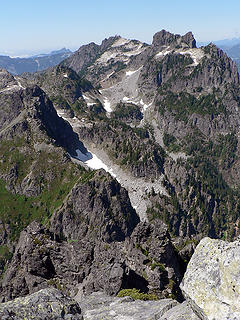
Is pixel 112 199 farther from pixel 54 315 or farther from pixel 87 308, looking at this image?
pixel 54 315

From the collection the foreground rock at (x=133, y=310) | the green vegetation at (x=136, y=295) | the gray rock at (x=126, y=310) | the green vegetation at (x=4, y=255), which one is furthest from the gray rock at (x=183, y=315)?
the green vegetation at (x=4, y=255)

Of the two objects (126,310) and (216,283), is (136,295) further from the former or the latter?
(216,283)

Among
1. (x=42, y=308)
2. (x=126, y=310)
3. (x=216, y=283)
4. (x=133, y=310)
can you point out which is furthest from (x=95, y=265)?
(x=216, y=283)

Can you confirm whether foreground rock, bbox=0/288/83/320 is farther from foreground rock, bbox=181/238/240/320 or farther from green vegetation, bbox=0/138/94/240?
green vegetation, bbox=0/138/94/240

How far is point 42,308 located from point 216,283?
11620 mm

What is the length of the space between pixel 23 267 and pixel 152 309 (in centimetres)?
4109

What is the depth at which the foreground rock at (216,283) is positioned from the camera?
14.4m

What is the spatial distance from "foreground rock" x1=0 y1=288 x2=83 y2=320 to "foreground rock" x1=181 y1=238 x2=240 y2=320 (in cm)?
893

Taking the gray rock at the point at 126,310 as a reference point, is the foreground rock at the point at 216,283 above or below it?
above

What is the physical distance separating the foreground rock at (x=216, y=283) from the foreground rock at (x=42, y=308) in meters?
8.93

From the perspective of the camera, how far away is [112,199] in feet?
465

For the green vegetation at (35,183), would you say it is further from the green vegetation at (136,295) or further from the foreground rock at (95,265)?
the green vegetation at (136,295)

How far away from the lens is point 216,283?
49.6 ft

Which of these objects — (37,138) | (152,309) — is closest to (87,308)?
(152,309)
